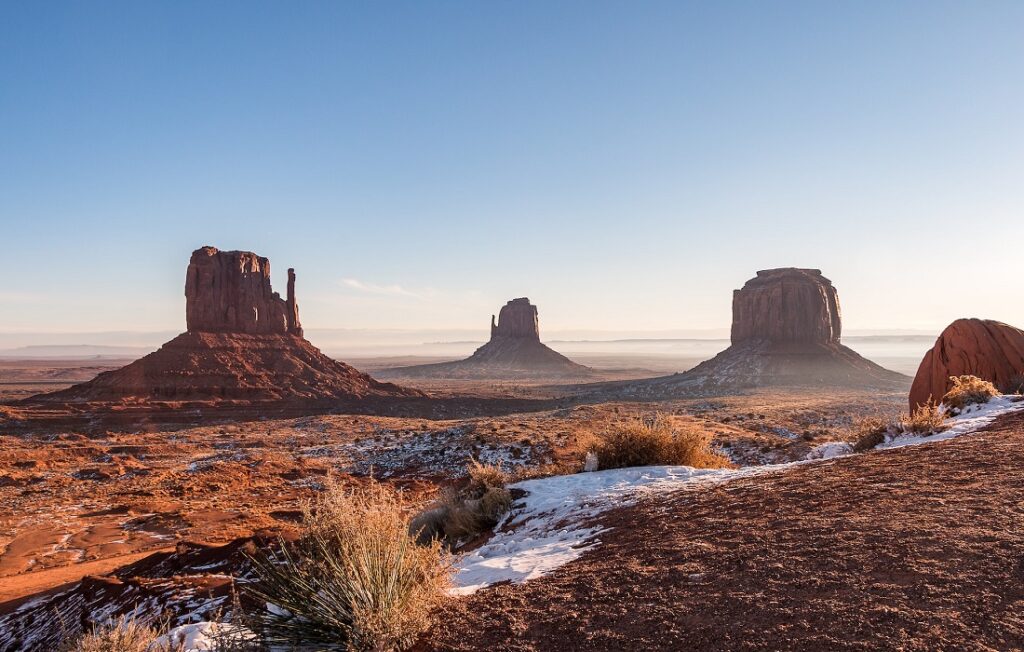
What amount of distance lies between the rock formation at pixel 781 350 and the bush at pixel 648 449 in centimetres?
5371

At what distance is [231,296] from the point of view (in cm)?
6153

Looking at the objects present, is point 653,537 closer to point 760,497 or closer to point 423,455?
point 760,497

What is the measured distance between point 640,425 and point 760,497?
459cm

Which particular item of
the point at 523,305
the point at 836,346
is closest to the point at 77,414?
the point at 836,346

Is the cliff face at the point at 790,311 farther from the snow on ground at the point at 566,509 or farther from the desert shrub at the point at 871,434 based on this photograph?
the desert shrub at the point at 871,434

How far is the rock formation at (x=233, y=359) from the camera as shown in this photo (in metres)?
48.5

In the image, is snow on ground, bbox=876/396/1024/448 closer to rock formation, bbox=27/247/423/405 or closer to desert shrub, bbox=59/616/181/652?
desert shrub, bbox=59/616/181/652

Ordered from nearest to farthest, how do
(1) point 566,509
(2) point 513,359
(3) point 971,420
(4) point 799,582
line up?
1. (4) point 799,582
2. (1) point 566,509
3. (3) point 971,420
4. (2) point 513,359

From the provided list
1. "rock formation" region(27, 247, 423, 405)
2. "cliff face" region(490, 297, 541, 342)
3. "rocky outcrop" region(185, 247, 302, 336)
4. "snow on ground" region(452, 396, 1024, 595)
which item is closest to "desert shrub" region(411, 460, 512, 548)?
"snow on ground" region(452, 396, 1024, 595)

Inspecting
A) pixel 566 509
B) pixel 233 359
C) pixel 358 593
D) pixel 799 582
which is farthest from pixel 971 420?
pixel 233 359

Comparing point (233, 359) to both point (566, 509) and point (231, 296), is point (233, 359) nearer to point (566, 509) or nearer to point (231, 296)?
point (231, 296)

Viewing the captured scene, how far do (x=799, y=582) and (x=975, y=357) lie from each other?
57.1 ft

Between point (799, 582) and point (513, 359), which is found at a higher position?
point (799, 582)

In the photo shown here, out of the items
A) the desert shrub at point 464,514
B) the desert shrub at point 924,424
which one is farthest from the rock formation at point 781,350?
the desert shrub at point 464,514
